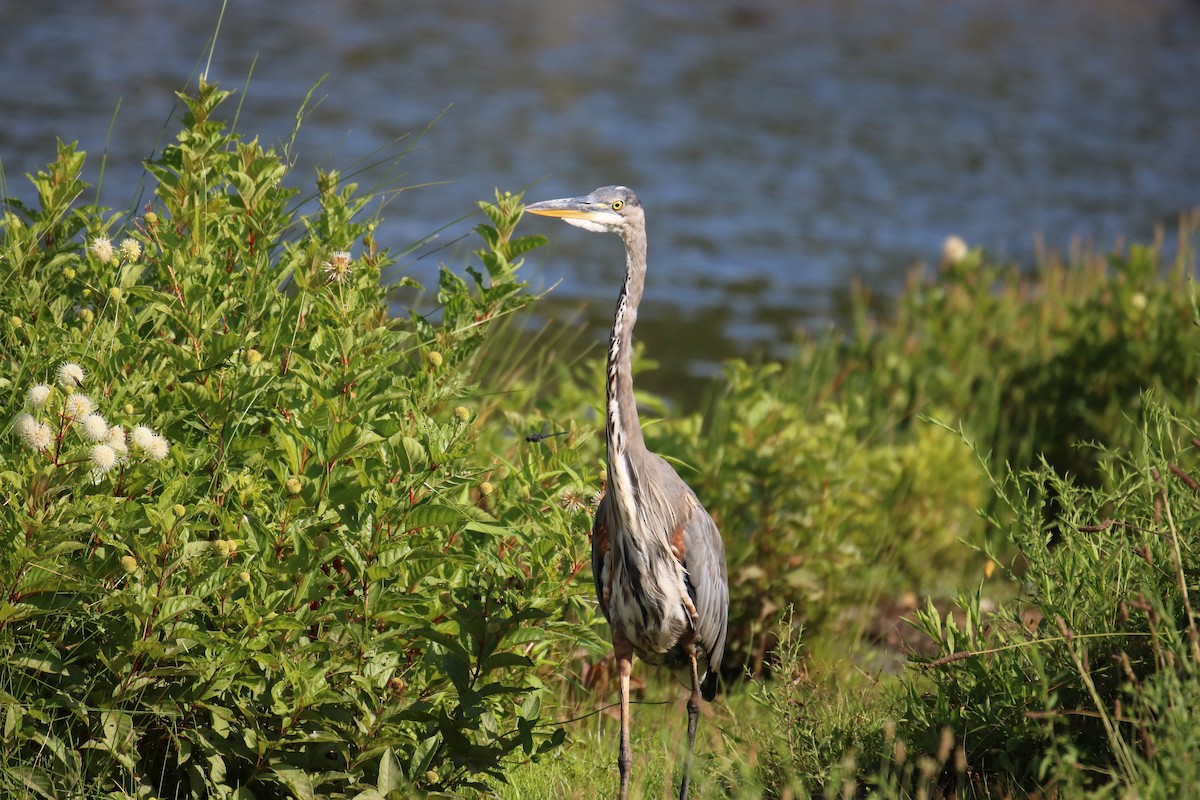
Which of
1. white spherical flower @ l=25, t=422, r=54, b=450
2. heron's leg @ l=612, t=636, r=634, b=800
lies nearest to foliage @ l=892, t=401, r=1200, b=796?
heron's leg @ l=612, t=636, r=634, b=800

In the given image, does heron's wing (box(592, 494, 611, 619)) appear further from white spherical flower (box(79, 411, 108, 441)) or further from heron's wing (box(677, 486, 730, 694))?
white spherical flower (box(79, 411, 108, 441))

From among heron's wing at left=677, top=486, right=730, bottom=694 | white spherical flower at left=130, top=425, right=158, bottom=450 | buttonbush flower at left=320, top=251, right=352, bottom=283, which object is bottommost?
heron's wing at left=677, top=486, right=730, bottom=694

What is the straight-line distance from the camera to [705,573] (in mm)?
3910

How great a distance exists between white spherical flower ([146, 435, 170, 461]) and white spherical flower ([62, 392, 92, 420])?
16cm

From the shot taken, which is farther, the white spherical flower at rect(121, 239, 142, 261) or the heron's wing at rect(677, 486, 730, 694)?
the heron's wing at rect(677, 486, 730, 694)

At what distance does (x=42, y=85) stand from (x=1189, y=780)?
1524 centimetres

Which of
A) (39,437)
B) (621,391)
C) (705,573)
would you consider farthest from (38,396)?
(705,573)

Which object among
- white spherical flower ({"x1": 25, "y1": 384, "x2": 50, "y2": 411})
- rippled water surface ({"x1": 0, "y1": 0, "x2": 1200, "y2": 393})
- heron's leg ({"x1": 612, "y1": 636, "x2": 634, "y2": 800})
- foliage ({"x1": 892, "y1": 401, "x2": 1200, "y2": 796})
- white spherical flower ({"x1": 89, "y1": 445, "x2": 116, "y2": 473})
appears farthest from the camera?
rippled water surface ({"x1": 0, "y1": 0, "x2": 1200, "y2": 393})

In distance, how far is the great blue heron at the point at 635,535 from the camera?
3.65 metres

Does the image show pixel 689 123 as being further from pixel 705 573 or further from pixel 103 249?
pixel 103 249

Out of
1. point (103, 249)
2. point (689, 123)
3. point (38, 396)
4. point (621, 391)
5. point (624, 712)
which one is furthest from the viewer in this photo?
point (689, 123)

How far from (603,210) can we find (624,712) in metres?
1.47

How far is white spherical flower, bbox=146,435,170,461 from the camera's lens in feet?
9.88

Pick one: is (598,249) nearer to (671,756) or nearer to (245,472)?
(671,756)
